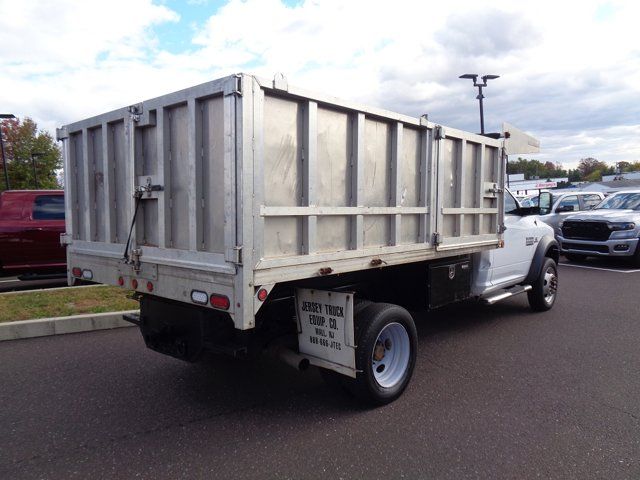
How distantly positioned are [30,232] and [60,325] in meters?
3.49

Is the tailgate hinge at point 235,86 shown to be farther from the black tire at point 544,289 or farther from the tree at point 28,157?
the tree at point 28,157

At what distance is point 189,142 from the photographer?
339 centimetres

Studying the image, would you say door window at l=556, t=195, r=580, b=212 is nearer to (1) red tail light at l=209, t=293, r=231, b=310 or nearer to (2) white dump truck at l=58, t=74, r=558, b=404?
(2) white dump truck at l=58, t=74, r=558, b=404

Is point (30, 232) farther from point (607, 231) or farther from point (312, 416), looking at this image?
point (607, 231)

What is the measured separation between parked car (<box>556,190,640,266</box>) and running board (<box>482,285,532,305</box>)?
6.68 m

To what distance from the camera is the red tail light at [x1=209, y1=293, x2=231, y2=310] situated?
3.21 m

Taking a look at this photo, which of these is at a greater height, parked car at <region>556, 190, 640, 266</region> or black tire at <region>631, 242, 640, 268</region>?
parked car at <region>556, 190, 640, 266</region>

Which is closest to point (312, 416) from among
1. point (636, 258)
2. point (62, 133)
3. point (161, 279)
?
point (161, 279)

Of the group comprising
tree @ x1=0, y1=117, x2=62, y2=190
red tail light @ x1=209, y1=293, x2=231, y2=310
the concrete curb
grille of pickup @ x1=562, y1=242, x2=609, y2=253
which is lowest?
the concrete curb

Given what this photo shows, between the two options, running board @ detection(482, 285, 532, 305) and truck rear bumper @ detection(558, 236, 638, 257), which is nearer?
running board @ detection(482, 285, 532, 305)

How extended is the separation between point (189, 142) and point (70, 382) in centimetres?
274

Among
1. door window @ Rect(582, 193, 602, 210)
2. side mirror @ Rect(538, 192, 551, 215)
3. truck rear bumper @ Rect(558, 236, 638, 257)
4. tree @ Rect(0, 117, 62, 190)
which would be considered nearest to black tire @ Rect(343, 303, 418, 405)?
side mirror @ Rect(538, 192, 551, 215)

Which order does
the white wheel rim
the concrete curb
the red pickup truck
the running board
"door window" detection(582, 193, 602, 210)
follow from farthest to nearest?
"door window" detection(582, 193, 602, 210) < the red pickup truck < the running board < the concrete curb < the white wheel rim

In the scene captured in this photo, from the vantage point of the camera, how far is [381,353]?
4.21 m
